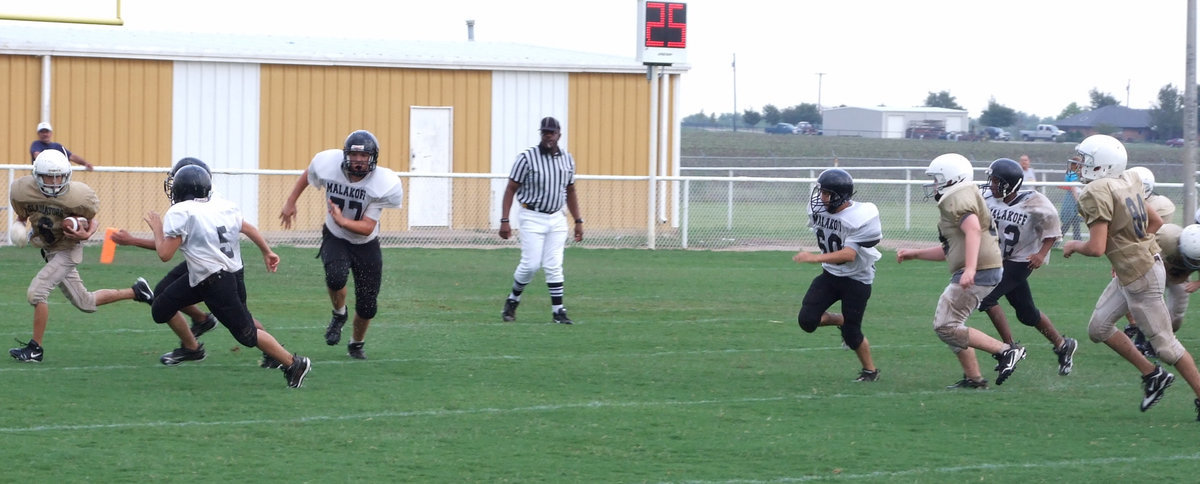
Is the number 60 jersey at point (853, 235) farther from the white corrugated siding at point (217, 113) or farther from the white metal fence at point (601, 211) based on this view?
the white corrugated siding at point (217, 113)

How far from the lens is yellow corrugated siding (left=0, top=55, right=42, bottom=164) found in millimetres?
17969

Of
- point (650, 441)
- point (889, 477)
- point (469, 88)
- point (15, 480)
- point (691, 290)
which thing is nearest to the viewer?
point (15, 480)

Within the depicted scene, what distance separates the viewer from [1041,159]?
49.3 metres

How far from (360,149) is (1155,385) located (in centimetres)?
457

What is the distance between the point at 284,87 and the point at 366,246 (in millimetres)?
11091

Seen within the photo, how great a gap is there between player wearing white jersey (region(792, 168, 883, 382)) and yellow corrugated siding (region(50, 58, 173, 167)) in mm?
12673

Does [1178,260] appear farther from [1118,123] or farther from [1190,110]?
[1118,123]

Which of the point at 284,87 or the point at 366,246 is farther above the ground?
the point at 284,87

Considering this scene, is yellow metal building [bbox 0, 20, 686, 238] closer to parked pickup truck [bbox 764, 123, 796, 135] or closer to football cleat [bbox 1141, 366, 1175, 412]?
football cleat [bbox 1141, 366, 1175, 412]

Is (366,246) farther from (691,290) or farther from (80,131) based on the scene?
(80,131)

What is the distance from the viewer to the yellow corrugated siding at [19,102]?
17969 millimetres

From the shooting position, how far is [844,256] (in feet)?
25.6

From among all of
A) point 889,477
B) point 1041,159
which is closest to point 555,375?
point 889,477

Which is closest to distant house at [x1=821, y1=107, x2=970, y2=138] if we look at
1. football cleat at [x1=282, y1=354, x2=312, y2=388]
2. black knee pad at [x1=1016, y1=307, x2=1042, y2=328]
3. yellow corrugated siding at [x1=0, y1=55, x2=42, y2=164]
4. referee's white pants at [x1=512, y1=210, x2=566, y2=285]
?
yellow corrugated siding at [x1=0, y1=55, x2=42, y2=164]
